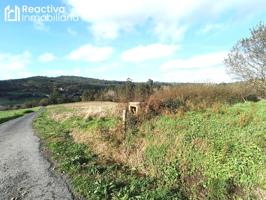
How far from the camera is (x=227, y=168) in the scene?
307 inches

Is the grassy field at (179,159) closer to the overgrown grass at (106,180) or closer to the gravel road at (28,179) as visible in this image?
the overgrown grass at (106,180)

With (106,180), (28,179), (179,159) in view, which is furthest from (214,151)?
(28,179)

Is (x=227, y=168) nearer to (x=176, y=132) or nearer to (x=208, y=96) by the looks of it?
(x=176, y=132)

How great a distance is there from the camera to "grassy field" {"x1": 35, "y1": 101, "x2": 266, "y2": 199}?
7418mm

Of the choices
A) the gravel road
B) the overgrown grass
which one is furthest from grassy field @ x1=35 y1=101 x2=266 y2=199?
the gravel road

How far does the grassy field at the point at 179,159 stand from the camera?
7418 mm

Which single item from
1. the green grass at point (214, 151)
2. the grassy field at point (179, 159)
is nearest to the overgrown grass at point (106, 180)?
the grassy field at point (179, 159)

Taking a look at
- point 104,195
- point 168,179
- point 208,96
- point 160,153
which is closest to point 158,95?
point 208,96

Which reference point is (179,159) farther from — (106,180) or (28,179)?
(28,179)

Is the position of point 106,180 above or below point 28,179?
above

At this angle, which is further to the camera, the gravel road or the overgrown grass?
the gravel road

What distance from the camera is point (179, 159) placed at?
9148mm

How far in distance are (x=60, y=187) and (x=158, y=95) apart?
8924mm

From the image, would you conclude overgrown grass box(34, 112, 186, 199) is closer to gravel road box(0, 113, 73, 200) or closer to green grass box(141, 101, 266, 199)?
gravel road box(0, 113, 73, 200)
